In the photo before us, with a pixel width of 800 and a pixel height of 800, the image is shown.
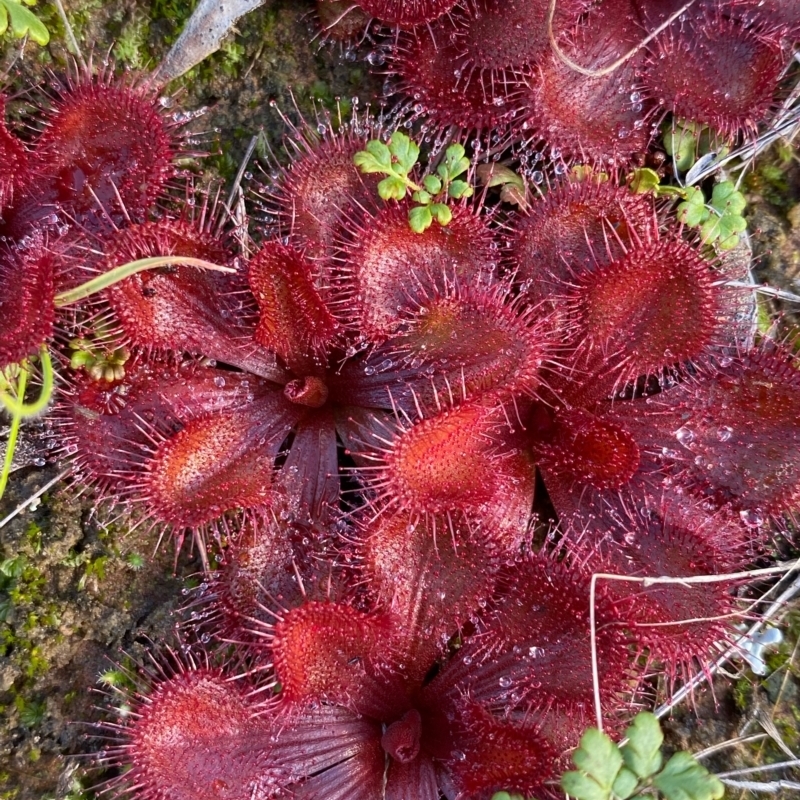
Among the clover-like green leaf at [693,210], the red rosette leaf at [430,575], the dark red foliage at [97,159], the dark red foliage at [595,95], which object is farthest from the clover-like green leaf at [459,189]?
the red rosette leaf at [430,575]

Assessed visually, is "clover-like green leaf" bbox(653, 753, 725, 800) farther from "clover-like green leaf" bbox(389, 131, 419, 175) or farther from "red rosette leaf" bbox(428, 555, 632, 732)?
"clover-like green leaf" bbox(389, 131, 419, 175)

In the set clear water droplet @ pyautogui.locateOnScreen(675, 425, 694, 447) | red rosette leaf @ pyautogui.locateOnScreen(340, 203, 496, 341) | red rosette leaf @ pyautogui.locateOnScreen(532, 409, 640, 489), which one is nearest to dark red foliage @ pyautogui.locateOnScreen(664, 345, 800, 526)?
clear water droplet @ pyautogui.locateOnScreen(675, 425, 694, 447)

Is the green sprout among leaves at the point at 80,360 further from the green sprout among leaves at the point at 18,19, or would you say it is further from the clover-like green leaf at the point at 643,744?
the clover-like green leaf at the point at 643,744

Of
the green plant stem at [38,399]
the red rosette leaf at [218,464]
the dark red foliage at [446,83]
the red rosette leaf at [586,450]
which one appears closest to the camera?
the green plant stem at [38,399]

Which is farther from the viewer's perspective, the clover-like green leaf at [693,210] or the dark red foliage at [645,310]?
the clover-like green leaf at [693,210]

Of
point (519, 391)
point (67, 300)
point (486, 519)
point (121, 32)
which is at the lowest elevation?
point (486, 519)

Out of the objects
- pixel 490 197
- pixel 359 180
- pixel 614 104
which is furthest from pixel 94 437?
pixel 614 104

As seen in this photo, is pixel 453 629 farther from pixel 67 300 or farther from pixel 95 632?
pixel 67 300
